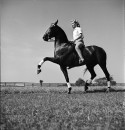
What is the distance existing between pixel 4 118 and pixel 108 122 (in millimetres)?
1693

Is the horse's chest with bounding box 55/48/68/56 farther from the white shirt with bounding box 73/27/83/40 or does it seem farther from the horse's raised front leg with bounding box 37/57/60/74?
the white shirt with bounding box 73/27/83/40

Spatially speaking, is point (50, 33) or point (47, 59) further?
point (50, 33)

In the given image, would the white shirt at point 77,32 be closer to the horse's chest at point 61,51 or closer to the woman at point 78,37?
the woman at point 78,37

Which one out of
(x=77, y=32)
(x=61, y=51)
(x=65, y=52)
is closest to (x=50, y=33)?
(x=61, y=51)

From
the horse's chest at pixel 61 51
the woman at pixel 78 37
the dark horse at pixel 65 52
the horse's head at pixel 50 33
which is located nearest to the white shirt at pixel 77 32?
the woman at pixel 78 37

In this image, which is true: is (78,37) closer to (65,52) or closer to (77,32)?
(77,32)

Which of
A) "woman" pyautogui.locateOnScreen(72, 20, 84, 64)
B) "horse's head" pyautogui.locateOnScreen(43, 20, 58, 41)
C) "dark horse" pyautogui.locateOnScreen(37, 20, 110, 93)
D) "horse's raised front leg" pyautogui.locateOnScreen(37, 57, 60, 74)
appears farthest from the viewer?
"horse's head" pyautogui.locateOnScreen(43, 20, 58, 41)

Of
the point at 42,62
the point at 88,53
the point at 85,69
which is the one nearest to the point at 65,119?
the point at 42,62

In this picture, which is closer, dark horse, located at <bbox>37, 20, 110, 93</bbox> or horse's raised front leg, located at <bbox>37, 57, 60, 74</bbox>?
horse's raised front leg, located at <bbox>37, 57, 60, 74</bbox>

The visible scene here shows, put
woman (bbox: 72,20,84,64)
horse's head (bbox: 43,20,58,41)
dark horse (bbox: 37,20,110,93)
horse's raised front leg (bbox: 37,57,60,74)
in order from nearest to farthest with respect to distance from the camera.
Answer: horse's raised front leg (bbox: 37,57,60,74) → woman (bbox: 72,20,84,64) → dark horse (bbox: 37,20,110,93) → horse's head (bbox: 43,20,58,41)

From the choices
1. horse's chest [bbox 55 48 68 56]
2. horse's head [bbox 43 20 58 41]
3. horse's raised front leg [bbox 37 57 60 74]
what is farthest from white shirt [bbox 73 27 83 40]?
horse's raised front leg [bbox 37 57 60 74]

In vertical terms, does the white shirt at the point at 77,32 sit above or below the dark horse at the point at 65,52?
above

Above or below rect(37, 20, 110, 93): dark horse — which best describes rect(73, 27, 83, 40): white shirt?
above

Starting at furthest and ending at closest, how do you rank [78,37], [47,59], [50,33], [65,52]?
[50,33] < [65,52] < [78,37] < [47,59]
